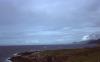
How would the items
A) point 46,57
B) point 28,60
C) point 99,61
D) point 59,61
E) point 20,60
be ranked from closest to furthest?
point 99,61
point 59,61
point 46,57
point 28,60
point 20,60

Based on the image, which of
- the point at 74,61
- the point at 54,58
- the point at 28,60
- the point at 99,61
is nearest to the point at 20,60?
the point at 28,60

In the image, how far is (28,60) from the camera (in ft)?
273

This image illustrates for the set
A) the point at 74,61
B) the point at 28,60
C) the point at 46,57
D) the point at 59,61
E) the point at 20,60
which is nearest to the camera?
the point at 74,61

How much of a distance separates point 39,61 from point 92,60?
1965 cm

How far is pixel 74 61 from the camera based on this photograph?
65.4 metres

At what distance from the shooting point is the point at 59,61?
71562 millimetres

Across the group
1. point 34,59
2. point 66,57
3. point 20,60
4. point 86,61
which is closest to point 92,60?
point 86,61

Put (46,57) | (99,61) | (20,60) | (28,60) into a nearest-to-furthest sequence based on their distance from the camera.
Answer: (99,61) → (46,57) → (28,60) → (20,60)

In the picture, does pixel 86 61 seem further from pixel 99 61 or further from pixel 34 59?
pixel 34 59

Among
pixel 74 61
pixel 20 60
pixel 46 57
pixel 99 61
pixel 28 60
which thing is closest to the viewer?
pixel 99 61

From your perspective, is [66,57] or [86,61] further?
[66,57]

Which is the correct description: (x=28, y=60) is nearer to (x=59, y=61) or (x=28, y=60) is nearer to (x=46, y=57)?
(x=46, y=57)

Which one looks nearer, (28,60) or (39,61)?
(39,61)

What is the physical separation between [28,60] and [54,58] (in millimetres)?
12288
